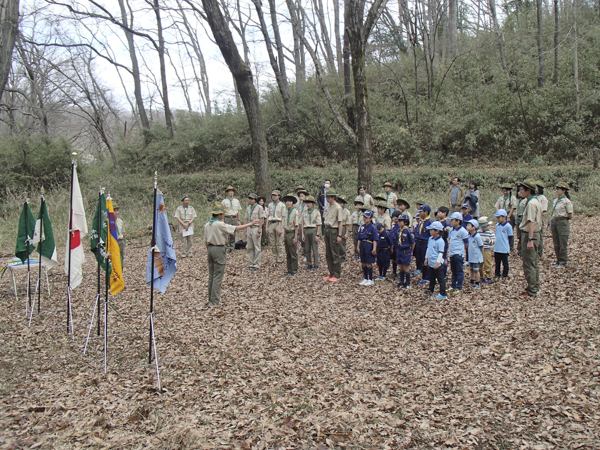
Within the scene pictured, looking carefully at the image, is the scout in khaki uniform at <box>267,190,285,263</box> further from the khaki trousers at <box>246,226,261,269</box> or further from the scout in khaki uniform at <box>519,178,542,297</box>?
the scout in khaki uniform at <box>519,178,542,297</box>

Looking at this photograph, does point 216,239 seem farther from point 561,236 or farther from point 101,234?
point 561,236

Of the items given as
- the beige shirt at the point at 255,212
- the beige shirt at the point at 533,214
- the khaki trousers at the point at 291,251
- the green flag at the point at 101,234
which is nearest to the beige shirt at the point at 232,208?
the beige shirt at the point at 255,212

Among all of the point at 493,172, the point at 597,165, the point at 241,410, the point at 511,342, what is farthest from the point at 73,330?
the point at 597,165

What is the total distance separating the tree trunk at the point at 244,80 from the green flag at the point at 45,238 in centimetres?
734

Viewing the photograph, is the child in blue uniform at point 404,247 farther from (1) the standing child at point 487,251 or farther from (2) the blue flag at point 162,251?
(2) the blue flag at point 162,251

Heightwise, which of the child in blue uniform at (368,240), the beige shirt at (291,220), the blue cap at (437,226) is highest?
the beige shirt at (291,220)

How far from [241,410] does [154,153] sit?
25.1m

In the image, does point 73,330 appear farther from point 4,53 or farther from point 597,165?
point 597,165

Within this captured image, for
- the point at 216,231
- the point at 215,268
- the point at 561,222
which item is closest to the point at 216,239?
the point at 216,231

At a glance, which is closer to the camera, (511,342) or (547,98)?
(511,342)

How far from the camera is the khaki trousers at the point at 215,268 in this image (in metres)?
8.86

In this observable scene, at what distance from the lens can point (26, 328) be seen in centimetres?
824

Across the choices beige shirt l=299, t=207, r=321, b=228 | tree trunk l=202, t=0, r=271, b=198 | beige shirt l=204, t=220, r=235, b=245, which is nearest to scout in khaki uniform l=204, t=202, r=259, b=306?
beige shirt l=204, t=220, r=235, b=245

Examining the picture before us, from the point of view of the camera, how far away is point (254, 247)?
1218cm
